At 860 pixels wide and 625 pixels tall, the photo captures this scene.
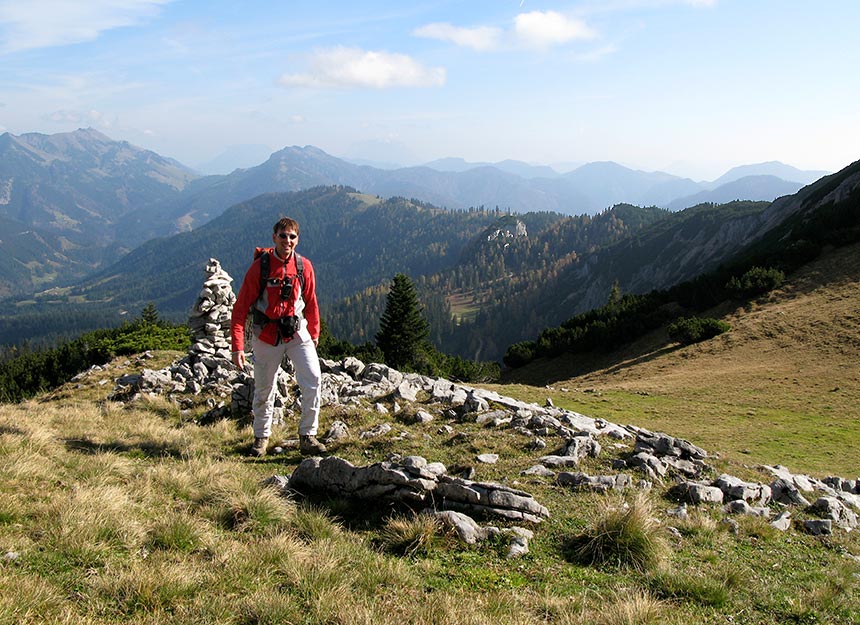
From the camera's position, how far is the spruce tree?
59.6m

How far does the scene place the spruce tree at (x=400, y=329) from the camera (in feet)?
196

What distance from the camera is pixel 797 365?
30.9 metres

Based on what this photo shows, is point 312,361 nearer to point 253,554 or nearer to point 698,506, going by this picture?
point 253,554

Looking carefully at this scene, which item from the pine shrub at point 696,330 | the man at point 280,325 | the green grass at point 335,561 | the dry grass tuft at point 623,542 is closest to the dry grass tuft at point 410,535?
the green grass at point 335,561

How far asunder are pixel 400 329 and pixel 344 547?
5426cm

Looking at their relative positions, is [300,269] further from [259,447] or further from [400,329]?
[400,329]

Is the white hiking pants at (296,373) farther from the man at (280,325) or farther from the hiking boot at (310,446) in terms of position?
the hiking boot at (310,446)

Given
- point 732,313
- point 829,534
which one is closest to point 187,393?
point 829,534

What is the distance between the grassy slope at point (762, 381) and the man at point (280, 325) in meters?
11.2

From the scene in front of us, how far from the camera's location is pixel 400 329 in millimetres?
59938

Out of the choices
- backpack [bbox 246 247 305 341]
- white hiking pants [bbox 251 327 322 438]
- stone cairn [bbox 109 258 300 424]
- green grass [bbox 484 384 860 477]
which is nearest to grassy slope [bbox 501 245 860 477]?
green grass [bbox 484 384 860 477]

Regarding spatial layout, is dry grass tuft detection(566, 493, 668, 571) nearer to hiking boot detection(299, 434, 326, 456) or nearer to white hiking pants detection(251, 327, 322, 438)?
hiking boot detection(299, 434, 326, 456)

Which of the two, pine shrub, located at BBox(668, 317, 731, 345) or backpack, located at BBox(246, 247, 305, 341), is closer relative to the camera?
backpack, located at BBox(246, 247, 305, 341)

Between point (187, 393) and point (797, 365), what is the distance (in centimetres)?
3460
